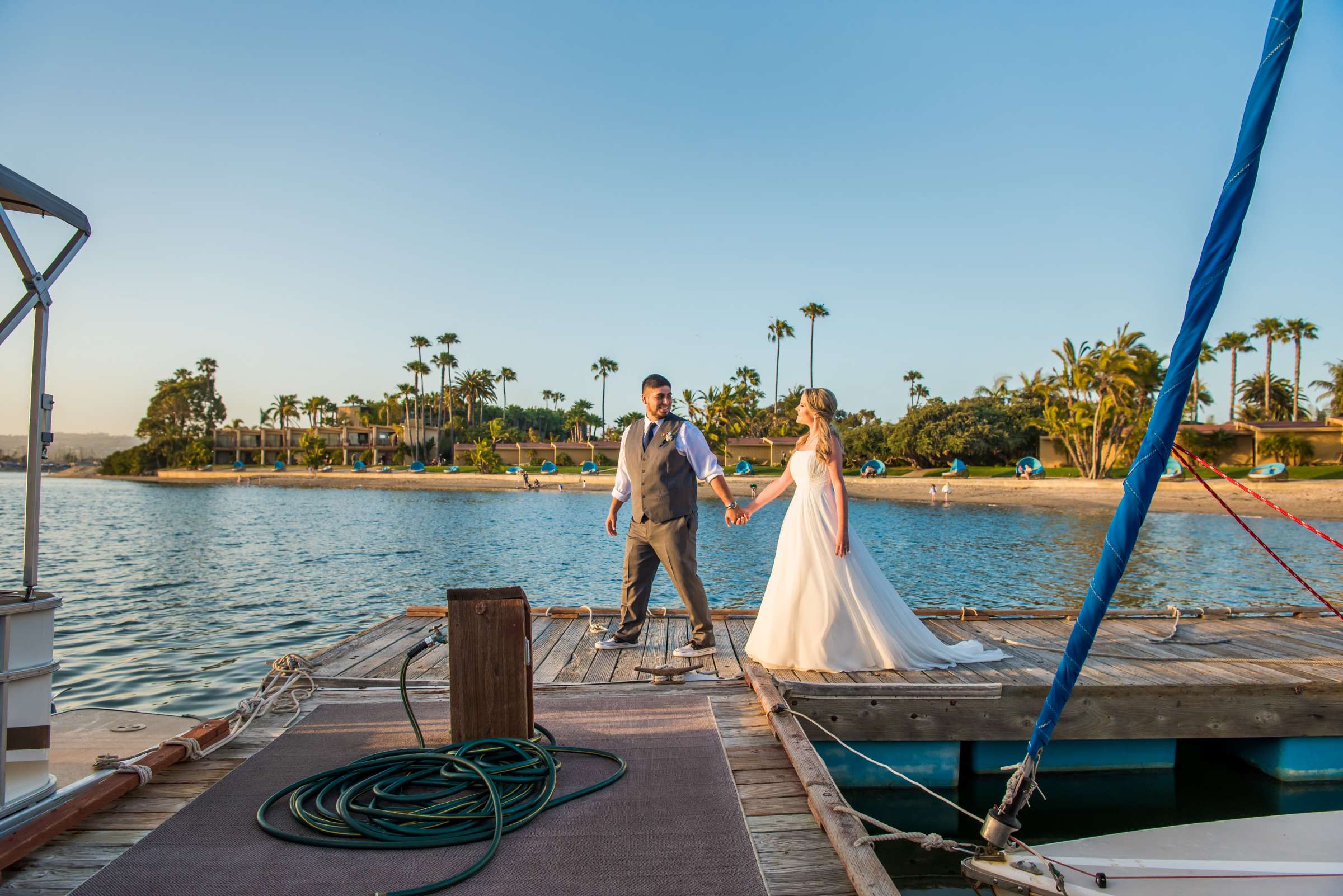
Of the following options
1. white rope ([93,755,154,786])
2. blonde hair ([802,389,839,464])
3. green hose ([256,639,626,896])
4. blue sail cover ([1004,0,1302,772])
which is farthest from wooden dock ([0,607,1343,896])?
blonde hair ([802,389,839,464])

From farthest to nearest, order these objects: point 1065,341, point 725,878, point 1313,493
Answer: point 1065,341 < point 1313,493 < point 725,878

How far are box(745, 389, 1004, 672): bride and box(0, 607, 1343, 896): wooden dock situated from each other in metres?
0.14

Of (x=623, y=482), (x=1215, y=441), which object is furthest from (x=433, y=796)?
(x=1215, y=441)

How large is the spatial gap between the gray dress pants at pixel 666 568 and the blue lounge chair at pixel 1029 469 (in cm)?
5550

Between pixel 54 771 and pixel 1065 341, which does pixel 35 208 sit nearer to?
pixel 54 771

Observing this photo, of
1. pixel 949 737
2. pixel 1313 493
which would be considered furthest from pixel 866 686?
pixel 1313 493

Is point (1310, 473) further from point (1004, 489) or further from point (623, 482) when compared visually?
point (623, 482)

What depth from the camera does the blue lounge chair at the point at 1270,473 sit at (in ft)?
149

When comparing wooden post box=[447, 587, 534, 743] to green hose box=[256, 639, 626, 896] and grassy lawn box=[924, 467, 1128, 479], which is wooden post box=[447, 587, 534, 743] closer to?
green hose box=[256, 639, 626, 896]

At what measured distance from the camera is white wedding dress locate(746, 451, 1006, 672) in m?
5.58

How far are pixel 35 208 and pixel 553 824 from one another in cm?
312

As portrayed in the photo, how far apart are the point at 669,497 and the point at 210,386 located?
14189cm

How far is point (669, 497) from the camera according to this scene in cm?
584

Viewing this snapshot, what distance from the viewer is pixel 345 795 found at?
3.12 m
